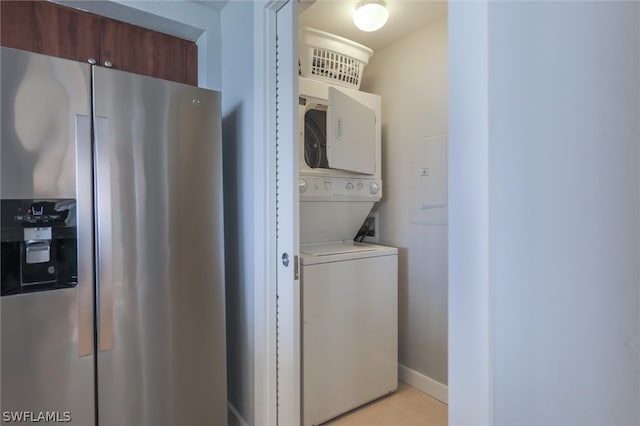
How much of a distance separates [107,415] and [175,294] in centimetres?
49

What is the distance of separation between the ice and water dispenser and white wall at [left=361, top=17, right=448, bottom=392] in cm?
187

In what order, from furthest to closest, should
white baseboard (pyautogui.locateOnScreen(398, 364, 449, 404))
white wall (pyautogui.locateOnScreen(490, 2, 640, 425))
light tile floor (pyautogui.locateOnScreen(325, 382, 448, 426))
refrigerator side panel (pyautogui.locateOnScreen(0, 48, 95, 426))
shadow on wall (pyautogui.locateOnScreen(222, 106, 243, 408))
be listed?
white baseboard (pyautogui.locateOnScreen(398, 364, 449, 404)) < light tile floor (pyautogui.locateOnScreen(325, 382, 448, 426)) < shadow on wall (pyautogui.locateOnScreen(222, 106, 243, 408)) < refrigerator side panel (pyautogui.locateOnScreen(0, 48, 95, 426)) < white wall (pyautogui.locateOnScreen(490, 2, 640, 425))

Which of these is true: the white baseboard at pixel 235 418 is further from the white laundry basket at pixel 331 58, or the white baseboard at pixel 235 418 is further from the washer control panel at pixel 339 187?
the white laundry basket at pixel 331 58

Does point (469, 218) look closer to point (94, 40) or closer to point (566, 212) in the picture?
point (566, 212)

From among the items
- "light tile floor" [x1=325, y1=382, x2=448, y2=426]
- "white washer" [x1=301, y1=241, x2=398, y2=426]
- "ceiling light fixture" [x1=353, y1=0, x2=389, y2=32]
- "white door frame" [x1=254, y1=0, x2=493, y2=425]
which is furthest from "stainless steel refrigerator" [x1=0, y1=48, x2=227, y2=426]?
"white door frame" [x1=254, y1=0, x2=493, y2=425]

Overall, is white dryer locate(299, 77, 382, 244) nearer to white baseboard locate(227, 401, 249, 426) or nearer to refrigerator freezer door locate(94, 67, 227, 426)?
refrigerator freezer door locate(94, 67, 227, 426)

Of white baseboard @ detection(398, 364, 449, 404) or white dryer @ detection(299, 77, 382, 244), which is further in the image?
white baseboard @ detection(398, 364, 449, 404)

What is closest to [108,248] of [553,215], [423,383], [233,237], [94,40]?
[233,237]

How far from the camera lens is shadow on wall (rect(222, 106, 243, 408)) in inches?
69.0

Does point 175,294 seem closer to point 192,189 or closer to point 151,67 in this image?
point 192,189

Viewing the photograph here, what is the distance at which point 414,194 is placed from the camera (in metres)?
2.26

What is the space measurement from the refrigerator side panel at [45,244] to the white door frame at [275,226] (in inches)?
25.9

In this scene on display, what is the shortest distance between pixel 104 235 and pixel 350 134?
4.62 ft

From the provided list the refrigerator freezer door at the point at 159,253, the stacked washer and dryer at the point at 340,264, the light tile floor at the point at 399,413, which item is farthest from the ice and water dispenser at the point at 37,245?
the light tile floor at the point at 399,413
